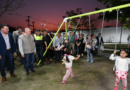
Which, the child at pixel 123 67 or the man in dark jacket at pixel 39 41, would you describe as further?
the man in dark jacket at pixel 39 41

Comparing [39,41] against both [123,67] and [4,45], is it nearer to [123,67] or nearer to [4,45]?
[4,45]

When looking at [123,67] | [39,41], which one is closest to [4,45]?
[39,41]

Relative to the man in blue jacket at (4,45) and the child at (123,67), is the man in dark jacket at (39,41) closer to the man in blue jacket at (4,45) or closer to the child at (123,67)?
the man in blue jacket at (4,45)

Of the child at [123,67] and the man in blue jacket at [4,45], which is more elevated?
the man in blue jacket at [4,45]

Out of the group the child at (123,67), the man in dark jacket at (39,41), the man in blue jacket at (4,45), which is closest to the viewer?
the child at (123,67)

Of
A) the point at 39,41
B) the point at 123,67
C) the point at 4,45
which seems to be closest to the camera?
the point at 123,67

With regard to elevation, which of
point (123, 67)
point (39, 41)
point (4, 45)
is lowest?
point (123, 67)

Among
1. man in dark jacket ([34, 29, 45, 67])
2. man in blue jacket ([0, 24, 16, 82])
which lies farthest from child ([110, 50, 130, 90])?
man in blue jacket ([0, 24, 16, 82])

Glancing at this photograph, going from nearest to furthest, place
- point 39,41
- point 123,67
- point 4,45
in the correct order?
point 123,67 → point 4,45 → point 39,41

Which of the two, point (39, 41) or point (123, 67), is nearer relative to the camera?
point (123, 67)

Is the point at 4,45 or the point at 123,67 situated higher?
the point at 4,45

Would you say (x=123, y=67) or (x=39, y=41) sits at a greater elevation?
(x=39, y=41)

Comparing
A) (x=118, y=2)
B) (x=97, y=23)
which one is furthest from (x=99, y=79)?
(x=97, y=23)

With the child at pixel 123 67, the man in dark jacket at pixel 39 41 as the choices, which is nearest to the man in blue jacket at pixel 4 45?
the man in dark jacket at pixel 39 41
